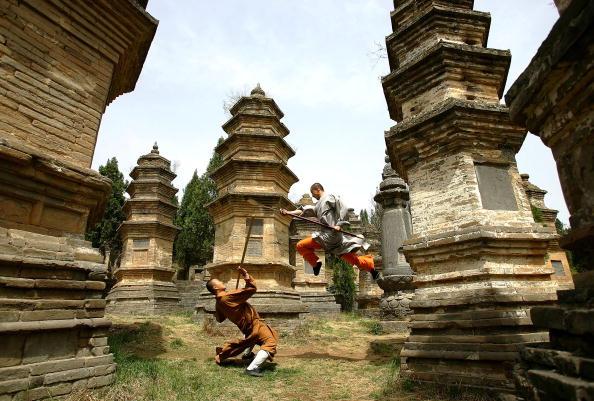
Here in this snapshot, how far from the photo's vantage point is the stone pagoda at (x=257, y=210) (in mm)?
11469

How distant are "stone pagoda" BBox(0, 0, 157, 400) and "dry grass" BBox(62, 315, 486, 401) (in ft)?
1.98

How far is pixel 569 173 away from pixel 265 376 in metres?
5.46

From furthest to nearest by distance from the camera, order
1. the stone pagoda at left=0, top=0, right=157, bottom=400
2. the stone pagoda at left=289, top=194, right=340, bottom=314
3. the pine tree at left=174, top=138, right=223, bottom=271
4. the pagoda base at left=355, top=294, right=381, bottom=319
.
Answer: the pine tree at left=174, top=138, right=223, bottom=271 → the stone pagoda at left=289, top=194, right=340, bottom=314 → the pagoda base at left=355, top=294, right=381, bottom=319 → the stone pagoda at left=0, top=0, right=157, bottom=400

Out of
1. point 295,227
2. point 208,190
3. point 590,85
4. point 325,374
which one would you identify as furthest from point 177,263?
point 590,85

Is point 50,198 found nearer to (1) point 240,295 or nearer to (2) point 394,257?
(1) point 240,295

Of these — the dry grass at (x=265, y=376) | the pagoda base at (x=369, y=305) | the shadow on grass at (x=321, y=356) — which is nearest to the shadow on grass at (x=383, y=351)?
the dry grass at (x=265, y=376)

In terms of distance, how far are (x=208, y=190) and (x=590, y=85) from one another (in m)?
32.5

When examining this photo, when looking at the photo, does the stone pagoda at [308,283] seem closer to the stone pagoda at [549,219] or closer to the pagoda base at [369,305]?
the pagoda base at [369,305]

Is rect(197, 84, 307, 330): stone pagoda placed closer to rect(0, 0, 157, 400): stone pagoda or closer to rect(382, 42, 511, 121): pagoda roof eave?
rect(382, 42, 511, 121): pagoda roof eave

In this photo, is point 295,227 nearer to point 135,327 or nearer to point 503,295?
point 135,327

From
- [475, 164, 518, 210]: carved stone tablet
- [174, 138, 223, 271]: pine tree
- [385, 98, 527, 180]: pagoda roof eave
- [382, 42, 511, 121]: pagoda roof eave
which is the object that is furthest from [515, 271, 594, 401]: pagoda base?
[174, 138, 223, 271]: pine tree

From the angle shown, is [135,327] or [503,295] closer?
→ [503,295]

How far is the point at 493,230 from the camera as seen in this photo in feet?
18.2

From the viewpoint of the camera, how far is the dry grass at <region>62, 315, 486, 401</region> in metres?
4.84
